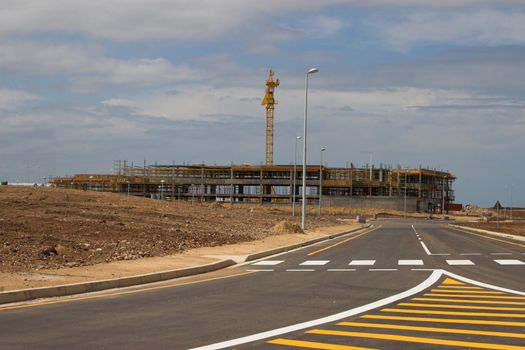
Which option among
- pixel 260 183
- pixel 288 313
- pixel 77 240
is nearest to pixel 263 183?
pixel 260 183

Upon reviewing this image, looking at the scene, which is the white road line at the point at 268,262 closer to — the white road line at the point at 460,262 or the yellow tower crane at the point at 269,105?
the white road line at the point at 460,262

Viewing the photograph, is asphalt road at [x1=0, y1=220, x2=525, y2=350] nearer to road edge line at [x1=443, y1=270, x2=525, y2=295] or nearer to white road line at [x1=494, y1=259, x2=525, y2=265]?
road edge line at [x1=443, y1=270, x2=525, y2=295]

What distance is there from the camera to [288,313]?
11633 mm

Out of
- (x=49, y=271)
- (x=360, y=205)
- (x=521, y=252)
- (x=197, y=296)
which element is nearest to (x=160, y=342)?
(x=197, y=296)

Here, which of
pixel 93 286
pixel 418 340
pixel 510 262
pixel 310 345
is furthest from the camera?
pixel 510 262

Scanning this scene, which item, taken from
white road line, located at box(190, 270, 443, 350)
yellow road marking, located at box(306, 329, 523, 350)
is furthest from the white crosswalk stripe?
yellow road marking, located at box(306, 329, 523, 350)

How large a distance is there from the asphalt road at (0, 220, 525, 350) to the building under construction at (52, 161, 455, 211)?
116 m

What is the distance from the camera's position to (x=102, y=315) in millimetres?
11492

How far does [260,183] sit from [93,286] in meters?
122

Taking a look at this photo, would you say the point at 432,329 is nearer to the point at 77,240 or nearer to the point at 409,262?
the point at 409,262

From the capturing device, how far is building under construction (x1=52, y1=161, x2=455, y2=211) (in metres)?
136

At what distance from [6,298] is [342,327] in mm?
6751

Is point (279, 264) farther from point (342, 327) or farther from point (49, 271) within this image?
point (342, 327)

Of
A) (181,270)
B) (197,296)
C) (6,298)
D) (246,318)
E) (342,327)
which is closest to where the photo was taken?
(342,327)
